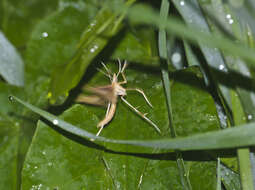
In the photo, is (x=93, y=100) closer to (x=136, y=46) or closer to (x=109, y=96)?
(x=109, y=96)

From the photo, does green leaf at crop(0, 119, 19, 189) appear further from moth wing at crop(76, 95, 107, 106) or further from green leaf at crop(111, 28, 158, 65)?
green leaf at crop(111, 28, 158, 65)

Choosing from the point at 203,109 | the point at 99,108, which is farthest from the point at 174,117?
the point at 99,108

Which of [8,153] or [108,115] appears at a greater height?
[108,115]

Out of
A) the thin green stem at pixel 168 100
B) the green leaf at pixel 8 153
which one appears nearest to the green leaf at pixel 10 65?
the green leaf at pixel 8 153

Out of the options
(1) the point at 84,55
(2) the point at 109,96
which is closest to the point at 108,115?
(2) the point at 109,96

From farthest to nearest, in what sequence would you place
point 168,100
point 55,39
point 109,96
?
point 55,39 → point 109,96 → point 168,100
